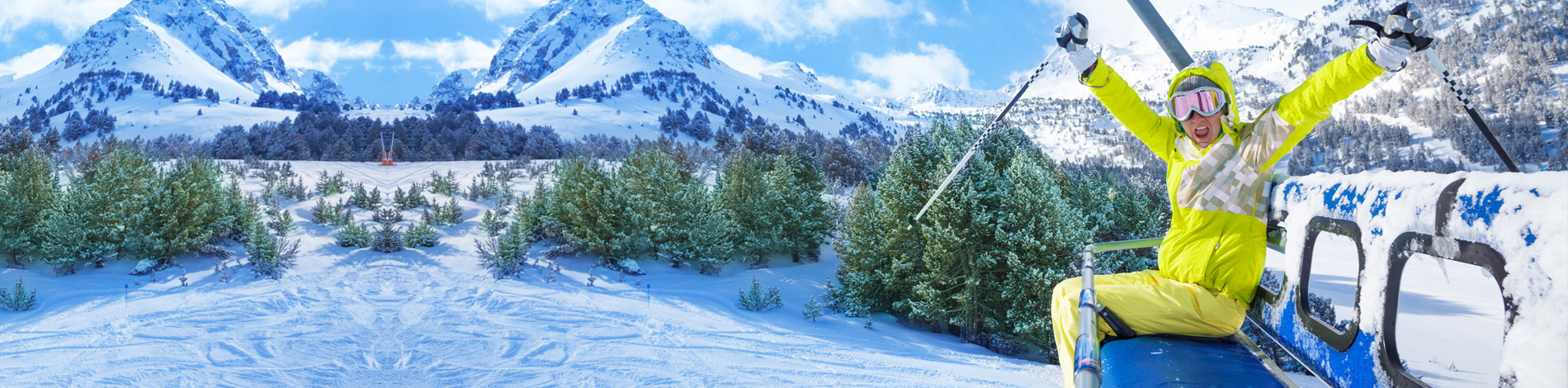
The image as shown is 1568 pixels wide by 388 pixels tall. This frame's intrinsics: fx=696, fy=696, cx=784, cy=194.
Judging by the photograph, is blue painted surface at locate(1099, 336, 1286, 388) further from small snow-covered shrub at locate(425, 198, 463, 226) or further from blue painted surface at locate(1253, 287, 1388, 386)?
small snow-covered shrub at locate(425, 198, 463, 226)

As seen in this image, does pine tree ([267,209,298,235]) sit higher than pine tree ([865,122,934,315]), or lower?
lower

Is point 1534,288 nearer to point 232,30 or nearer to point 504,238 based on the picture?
point 504,238

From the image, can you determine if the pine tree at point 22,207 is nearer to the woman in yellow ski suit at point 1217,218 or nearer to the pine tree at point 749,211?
the pine tree at point 749,211

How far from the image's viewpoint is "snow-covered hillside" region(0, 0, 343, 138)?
61.8 meters

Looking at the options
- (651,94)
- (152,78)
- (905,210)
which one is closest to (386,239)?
(905,210)

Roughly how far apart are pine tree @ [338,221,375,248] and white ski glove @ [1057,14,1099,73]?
12.6m

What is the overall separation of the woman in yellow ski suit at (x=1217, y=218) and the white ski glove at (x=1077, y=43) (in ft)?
1.44

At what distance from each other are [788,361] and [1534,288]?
7.06 meters

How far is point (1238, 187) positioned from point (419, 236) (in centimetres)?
1430

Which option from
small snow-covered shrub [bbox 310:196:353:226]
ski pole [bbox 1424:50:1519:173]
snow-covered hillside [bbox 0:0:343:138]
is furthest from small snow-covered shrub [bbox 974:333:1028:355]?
snow-covered hillside [bbox 0:0:343:138]

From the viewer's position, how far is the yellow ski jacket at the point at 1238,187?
283cm

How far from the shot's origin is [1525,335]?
1446mm

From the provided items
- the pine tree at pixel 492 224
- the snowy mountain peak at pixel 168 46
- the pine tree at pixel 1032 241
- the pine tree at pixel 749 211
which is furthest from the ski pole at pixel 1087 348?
the snowy mountain peak at pixel 168 46

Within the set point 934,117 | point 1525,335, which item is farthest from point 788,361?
point 934,117
